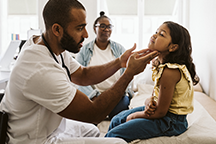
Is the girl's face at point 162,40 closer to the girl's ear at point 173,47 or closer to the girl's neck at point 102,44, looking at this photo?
the girl's ear at point 173,47

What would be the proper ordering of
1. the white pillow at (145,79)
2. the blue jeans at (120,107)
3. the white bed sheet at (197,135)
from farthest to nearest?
the white pillow at (145,79)
the blue jeans at (120,107)
the white bed sheet at (197,135)

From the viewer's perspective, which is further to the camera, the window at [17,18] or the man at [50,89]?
the window at [17,18]

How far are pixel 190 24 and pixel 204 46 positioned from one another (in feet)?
3.56

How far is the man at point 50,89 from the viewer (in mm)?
1058

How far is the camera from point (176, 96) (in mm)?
1377

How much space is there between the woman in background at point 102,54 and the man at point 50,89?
4.40ft

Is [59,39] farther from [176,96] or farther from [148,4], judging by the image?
[148,4]

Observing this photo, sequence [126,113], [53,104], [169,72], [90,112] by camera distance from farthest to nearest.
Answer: [126,113]
[169,72]
[90,112]
[53,104]

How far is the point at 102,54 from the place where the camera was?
9.05 feet

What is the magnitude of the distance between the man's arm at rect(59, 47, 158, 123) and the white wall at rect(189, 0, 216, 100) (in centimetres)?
134

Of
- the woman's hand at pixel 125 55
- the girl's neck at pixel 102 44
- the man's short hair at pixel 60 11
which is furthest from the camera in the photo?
the girl's neck at pixel 102 44

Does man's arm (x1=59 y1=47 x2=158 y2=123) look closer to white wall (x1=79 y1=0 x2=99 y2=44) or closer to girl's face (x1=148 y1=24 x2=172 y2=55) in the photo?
girl's face (x1=148 y1=24 x2=172 y2=55)

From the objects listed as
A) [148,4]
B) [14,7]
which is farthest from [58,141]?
[14,7]

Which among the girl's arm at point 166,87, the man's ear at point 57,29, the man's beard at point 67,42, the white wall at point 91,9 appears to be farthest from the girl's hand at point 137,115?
the white wall at point 91,9
